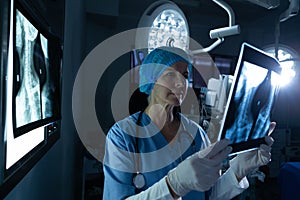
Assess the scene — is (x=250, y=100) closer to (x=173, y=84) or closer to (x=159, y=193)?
(x=173, y=84)

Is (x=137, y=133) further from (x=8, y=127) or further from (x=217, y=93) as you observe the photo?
(x=217, y=93)

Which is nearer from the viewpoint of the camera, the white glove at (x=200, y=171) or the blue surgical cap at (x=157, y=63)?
the white glove at (x=200, y=171)

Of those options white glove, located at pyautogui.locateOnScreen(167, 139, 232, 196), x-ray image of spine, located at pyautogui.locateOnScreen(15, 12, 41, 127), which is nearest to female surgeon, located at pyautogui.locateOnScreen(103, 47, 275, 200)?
white glove, located at pyautogui.locateOnScreen(167, 139, 232, 196)

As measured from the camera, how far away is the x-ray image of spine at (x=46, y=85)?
1.21 meters

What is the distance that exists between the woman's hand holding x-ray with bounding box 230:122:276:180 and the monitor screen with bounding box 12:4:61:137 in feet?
3.03

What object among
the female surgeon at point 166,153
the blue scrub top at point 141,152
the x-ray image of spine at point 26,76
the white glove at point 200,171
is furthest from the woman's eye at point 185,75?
the x-ray image of spine at point 26,76

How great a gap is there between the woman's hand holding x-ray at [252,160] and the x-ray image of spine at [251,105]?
0.22ft

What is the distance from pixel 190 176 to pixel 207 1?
3296 millimetres

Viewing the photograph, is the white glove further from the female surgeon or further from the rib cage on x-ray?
the rib cage on x-ray

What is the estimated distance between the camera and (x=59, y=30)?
69.5 inches

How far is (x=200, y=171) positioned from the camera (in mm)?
826

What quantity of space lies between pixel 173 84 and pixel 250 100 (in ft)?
1.03

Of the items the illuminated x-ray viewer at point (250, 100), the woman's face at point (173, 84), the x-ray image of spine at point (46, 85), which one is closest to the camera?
the illuminated x-ray viewer at point (250, 100)

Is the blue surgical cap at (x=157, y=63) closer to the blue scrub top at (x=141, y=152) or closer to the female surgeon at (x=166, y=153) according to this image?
the female surgeon at (x=166, y=153)
